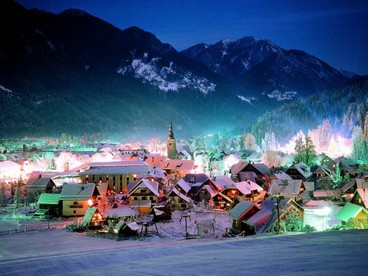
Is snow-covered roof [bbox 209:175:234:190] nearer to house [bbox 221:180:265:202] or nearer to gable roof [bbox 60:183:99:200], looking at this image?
house [bbox 221:180:265:202]

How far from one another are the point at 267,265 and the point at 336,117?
140 metres

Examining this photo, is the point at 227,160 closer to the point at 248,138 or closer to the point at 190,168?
the point at 190,168

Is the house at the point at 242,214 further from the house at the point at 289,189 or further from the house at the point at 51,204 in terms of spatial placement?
the house at the point at 51,204

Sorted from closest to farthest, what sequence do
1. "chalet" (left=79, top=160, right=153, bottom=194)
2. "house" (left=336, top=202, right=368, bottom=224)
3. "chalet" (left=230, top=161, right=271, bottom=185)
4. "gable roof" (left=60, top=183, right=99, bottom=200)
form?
"house" (left=336, top=202, right=368, bottom=224)
"gable roof" (left=60, top=183, right=99, bottom=200)
"chalet" (left=79, top=160, right=153, bottom=194)
"chalet" (left=230, top=161, right=271, bottom=185)

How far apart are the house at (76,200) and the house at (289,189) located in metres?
18.9

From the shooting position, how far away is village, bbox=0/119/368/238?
92.0ft

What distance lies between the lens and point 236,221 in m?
29.3

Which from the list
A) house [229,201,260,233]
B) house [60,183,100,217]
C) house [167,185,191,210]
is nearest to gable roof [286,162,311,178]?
house [167,185,191,210]

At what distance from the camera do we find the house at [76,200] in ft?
132

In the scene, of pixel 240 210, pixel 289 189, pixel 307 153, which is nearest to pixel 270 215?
pixel 240 210

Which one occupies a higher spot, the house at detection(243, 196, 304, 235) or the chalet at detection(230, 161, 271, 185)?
the chalet at detection(230, 161, 271, 185)

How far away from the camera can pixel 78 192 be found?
41.0m

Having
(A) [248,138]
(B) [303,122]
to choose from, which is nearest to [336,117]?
(B) [303,122]

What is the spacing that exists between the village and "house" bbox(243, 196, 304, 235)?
0.22 feet
